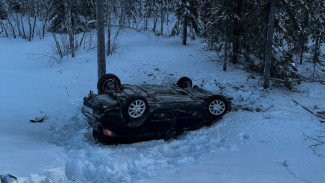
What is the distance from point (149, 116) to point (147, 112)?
182 millimetres

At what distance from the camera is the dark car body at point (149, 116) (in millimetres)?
7219

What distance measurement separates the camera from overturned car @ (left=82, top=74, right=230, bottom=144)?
7.18m

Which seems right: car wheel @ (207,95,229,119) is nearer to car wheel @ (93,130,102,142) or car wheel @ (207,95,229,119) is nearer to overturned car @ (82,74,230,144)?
overturned car @ (82,74,230,144)

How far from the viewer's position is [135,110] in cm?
718

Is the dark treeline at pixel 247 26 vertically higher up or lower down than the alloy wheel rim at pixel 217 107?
higher up

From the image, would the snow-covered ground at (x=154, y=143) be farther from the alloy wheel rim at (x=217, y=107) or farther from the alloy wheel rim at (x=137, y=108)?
the alloy wheel rim at (x=137, y=108)

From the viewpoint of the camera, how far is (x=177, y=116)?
7.94 meters

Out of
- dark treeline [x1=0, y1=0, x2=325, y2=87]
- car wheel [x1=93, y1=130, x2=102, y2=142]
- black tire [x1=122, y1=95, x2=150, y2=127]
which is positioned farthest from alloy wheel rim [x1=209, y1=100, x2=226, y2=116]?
dark treeline [x1=0, y1=0, x2=325, y2=87]

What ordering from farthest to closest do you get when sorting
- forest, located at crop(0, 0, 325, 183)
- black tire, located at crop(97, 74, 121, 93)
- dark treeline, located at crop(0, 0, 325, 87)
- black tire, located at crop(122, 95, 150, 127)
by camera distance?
dark treeline, located at crop(0, 0, 325, 87), black tire, located at crop(97, 74, 121, 93), black tire, located at crop(122, 95, 150, 127), forest, located at crop(0, 0, 325, 183)

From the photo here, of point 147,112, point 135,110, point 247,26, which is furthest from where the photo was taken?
point 247,26

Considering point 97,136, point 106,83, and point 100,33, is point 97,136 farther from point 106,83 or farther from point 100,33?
point 100,33

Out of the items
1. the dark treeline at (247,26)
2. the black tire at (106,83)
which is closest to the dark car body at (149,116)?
the black tire at (106,83)

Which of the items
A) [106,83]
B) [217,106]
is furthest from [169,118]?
[106,83]

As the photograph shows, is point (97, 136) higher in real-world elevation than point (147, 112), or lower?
lower
